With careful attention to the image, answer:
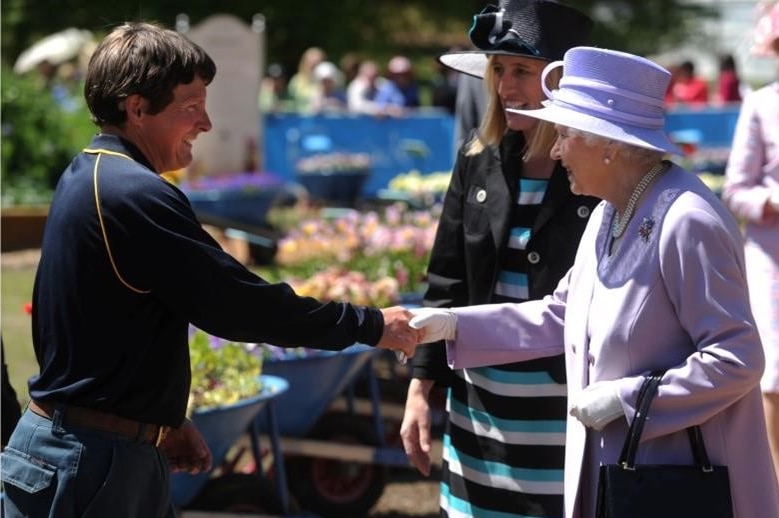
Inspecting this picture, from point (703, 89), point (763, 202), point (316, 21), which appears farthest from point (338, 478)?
point (316, 21)

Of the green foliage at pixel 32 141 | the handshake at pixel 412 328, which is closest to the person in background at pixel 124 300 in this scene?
the handshake at pixel 412 328

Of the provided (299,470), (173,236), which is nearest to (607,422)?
(173,236)

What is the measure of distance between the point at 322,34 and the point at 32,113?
1707cm

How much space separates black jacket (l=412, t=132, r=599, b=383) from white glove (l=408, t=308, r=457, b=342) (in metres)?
0.23

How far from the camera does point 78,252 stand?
293 centimetres

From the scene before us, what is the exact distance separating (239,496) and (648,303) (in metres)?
2.82

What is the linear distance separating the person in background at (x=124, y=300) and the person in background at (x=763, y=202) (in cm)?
269

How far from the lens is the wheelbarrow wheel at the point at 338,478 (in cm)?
609

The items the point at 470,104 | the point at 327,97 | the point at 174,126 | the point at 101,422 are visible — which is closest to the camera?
the point at 101,422

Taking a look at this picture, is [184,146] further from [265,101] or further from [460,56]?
[265,101]

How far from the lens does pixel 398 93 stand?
18.6 meters

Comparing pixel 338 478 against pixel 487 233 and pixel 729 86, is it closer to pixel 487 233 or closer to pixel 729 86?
pixel 487 233

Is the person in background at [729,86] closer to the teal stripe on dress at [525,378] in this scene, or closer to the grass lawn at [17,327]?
the grass lawn at [17,327]

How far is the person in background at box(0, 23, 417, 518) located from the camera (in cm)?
293
